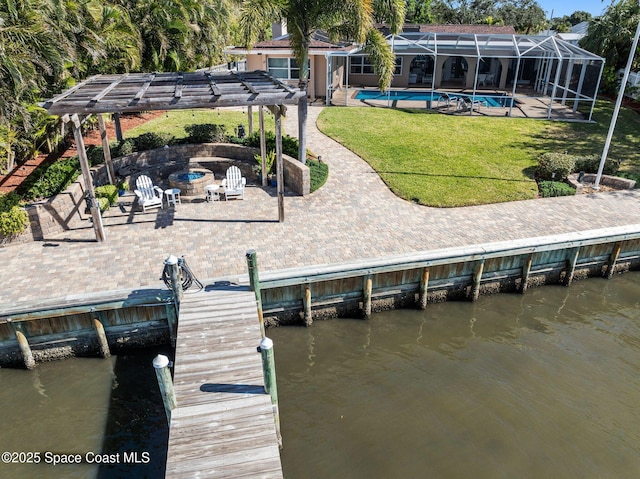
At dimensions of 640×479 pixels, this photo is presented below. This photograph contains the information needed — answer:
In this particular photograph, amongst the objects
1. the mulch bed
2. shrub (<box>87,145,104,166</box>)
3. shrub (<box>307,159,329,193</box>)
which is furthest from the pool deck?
shrub (<box>87,145,104,166</box>)

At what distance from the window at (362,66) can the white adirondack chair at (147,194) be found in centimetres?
2322

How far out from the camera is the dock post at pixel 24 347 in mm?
9883

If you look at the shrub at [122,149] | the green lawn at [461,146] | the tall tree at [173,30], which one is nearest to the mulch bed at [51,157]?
the shrub at [122,149]

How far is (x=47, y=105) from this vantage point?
36.7 feet

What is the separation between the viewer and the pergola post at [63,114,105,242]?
1192 cm

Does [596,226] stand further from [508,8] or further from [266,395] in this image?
[508,8]

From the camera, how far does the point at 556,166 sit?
17656 millimetres

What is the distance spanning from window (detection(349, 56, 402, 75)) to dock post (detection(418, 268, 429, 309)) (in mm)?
25786

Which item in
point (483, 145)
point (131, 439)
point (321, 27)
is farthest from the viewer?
point (483, 145)

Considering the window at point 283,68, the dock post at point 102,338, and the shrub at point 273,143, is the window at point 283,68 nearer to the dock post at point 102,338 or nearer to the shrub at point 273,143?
the shrub at point 273,143

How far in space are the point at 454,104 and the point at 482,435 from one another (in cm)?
2432

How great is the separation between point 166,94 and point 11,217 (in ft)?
17.0

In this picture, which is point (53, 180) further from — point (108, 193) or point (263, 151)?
point (263, 151)

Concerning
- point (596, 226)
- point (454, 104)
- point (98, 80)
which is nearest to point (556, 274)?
point (596, 226)
